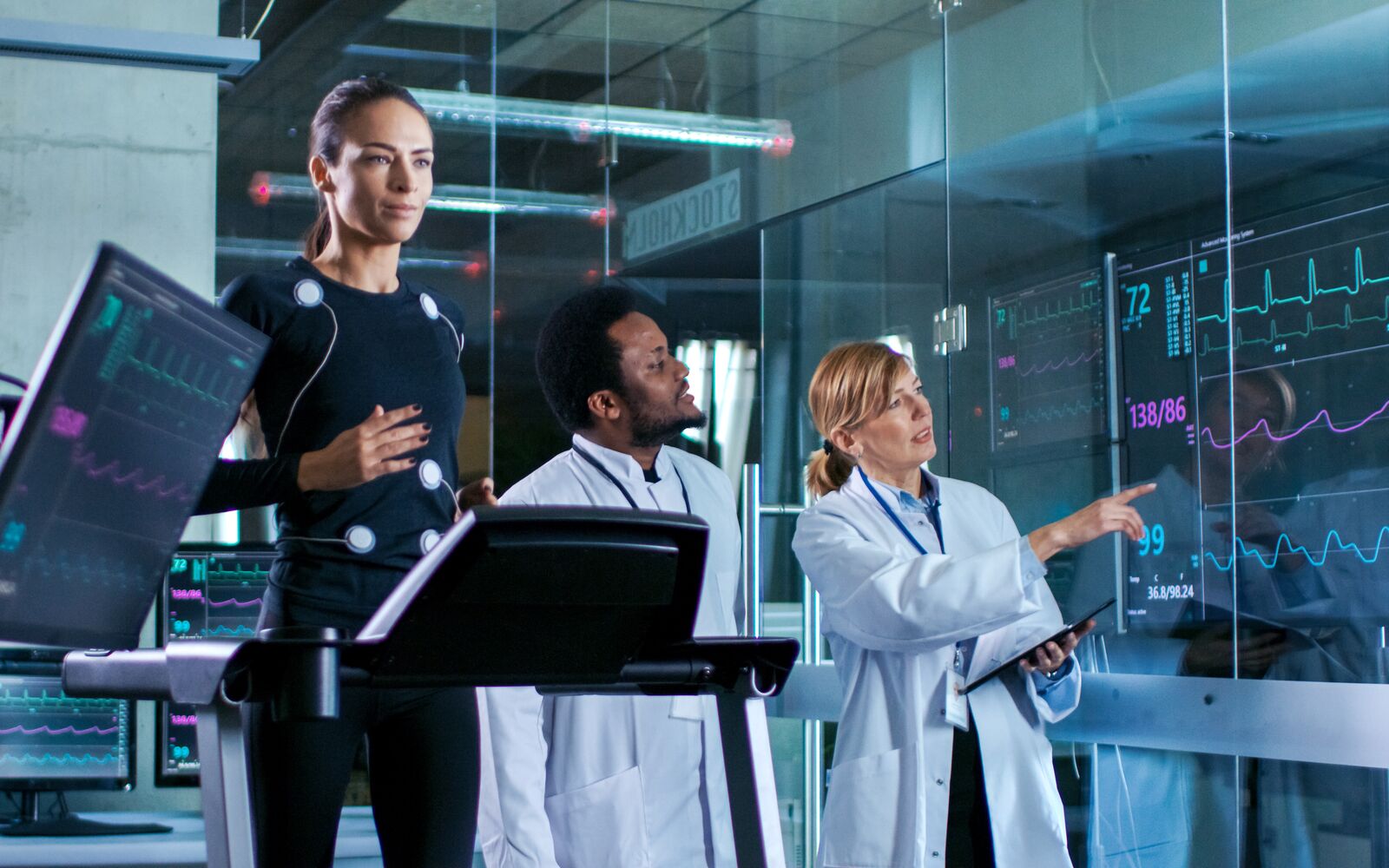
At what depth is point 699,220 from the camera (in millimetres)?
4980

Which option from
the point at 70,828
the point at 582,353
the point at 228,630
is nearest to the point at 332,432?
the point at 582,353

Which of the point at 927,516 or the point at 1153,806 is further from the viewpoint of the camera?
the point at 1153,806

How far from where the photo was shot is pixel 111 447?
1102 mm

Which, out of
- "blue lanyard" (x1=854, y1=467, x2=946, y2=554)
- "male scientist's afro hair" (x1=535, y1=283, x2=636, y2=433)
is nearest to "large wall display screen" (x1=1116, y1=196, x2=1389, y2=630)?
"blue lanyard" (x1=854, y1=467, x2=946, y2=554)

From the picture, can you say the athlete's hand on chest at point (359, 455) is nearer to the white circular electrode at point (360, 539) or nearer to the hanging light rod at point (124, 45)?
the white circular electrode at point (360, 539)

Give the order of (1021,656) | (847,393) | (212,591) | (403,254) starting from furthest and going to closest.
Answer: (403,254), (212,591), (847,393), (1021,656)

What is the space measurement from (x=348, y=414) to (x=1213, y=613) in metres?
1.95

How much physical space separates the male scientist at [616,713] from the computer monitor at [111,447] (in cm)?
102

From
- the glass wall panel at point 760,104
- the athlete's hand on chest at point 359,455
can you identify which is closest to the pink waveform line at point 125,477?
the athlete's hand on chest at point 359,455

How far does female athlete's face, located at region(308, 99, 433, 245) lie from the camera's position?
5.77ft

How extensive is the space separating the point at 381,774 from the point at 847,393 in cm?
127

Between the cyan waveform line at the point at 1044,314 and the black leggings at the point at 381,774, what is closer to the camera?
the black leggings at the point at 381,774

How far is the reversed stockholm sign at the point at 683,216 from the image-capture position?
4871 mm

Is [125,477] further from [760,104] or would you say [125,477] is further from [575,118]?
[575,118]
